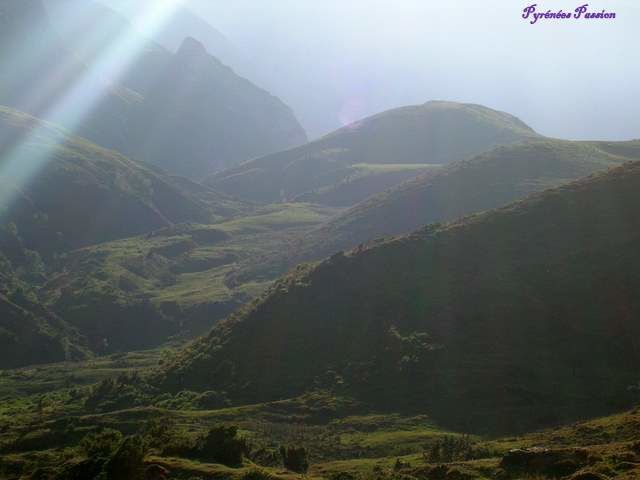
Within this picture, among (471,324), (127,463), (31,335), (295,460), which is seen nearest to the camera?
(127,463)

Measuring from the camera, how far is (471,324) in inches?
3209

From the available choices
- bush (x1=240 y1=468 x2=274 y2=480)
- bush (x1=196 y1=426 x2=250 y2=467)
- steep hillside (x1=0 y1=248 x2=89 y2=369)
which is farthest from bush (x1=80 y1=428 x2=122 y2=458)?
steep hillside (x1=0 y1=248 x2=89 y2=369)

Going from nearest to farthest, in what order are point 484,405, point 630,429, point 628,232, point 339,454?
1. point 630,429
2. point 339,454
3. point 484,405
4. point 628,232

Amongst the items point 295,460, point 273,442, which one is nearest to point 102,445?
point 295,460

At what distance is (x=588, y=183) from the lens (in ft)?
359

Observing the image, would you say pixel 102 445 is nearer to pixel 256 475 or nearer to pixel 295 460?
pixel 256 475

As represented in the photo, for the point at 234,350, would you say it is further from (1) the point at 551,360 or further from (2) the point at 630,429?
(2) the point at 630,429

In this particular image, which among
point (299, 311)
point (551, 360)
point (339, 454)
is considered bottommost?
point (339, 454)

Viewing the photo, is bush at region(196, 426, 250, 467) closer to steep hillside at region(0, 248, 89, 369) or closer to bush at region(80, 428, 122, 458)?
bush at region(80, 428, 122, 458)

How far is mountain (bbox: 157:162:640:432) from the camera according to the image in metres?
68.6

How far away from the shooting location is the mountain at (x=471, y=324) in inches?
2699

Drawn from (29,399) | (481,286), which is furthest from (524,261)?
(29,399)

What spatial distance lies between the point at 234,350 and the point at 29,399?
42.1m

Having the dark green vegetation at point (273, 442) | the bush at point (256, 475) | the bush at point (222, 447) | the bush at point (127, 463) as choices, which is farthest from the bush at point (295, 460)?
the bush at point (127, 463)
